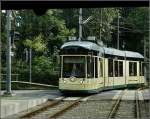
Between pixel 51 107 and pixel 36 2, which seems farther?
pixel 51 107

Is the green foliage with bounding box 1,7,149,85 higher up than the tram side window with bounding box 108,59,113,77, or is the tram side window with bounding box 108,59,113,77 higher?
the green foliage with bounding box 1,7,149,85

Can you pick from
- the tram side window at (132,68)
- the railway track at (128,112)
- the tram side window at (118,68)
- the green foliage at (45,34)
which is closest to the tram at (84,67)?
the tram side window at (118,68)

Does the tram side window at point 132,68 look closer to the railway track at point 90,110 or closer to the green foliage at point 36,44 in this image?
the green foliage at point 36,44

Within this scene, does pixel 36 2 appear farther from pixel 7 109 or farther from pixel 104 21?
pixel 104 21

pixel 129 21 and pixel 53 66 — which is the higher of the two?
pixel 129 21

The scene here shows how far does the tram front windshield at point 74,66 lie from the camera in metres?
31.9

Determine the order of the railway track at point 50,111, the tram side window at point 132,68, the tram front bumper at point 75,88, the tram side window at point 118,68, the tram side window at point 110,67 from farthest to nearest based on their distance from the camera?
the tram side window at point 132,68, the tram side window at point 118,68, the tram side window at point 110,67, the tram front bumper at point 75,88, the railway track at point 50,111

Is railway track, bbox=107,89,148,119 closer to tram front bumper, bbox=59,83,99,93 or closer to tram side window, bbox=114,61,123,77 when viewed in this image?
tram front bumper, bbox=59,83,99,93

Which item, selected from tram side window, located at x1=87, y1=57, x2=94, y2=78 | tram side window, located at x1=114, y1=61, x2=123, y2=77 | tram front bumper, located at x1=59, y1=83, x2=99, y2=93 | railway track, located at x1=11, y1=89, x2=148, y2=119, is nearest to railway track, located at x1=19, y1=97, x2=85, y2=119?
railway track, located at x1=11, y1=89, x2=148, y2=119

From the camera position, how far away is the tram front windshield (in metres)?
31.9

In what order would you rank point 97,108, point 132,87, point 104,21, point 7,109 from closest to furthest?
point 7,109
point 97,108
point 132,87
point 104,21

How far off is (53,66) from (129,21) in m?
25.5

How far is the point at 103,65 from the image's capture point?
35.7 metres

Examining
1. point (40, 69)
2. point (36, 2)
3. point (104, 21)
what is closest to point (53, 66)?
point (40, 69)
